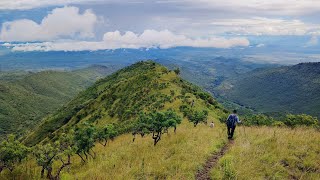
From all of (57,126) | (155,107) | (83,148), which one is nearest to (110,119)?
(155,107)

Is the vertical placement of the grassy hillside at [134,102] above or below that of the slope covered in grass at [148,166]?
below

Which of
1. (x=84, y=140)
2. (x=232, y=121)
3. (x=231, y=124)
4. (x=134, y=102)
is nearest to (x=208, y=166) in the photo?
(x=84, y=140)

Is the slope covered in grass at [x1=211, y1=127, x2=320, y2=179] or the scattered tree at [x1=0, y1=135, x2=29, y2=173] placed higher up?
the slope covered in grass at [x1=211, y1=127, x2=320, y2=179]

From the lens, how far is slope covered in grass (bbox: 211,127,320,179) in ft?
39.4

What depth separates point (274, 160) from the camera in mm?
13656

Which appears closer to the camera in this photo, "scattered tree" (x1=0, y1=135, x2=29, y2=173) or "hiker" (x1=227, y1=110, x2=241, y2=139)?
"scattered tree" (x1=0, y1=135, x2=29, y2=173)

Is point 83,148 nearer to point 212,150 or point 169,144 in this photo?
point 169,144

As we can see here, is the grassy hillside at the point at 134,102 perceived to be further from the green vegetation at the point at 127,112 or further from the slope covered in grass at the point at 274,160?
the slope covered in grass at the point at 274,160

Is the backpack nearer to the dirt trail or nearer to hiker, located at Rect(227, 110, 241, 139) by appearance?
hiker, located at Rect(227, 110, 241, 139)

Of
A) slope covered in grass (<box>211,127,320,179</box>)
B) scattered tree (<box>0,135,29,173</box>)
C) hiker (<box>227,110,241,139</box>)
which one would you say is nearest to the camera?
slope covered in grass (<box>211,127,320,179</box>)

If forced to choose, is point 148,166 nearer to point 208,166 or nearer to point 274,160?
point 208,166

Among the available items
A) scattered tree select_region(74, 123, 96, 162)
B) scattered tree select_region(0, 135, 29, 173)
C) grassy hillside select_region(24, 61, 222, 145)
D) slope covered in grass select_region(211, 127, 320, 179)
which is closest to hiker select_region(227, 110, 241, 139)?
slope covered in grass select_region(211, 127, 320, 179)

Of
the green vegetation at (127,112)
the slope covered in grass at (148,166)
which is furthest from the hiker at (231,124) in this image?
the slope covered in grass at (148,166)

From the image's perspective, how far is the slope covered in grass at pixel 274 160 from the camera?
12.0m
